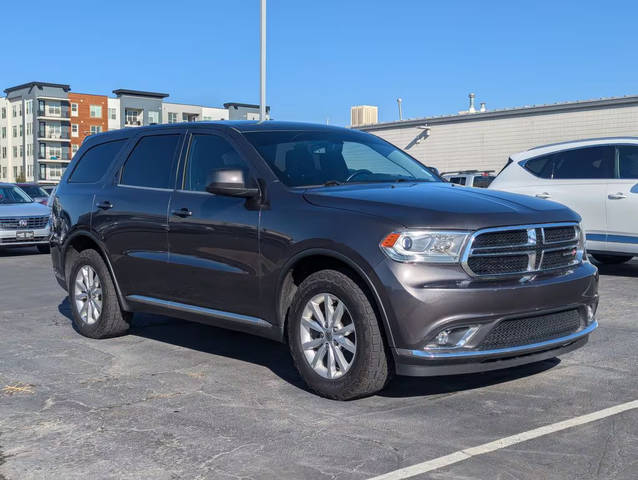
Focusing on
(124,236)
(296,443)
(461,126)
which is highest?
(461,126)

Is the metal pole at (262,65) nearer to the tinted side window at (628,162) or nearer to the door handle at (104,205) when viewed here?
the tinted side window at (628,162)

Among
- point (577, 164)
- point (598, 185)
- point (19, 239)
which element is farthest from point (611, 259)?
point (19, 239)

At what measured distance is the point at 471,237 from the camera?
460 centimetres

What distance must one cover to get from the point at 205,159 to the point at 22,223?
11902 millimetres

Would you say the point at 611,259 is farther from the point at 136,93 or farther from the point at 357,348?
the point at 136,93

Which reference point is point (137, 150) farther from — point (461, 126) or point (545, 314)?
point (461, 126)

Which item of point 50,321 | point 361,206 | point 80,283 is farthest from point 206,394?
point 50,321

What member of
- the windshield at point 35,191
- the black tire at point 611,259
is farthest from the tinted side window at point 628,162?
the windshield at point 35,191

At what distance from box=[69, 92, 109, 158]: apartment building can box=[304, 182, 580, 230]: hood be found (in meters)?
93.2

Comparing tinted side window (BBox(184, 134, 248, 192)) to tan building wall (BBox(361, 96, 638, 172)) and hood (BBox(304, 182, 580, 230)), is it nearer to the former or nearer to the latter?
hood (BBox(304, 182, 580, 230))

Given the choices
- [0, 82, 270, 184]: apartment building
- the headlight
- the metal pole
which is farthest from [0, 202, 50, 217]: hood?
[0, 82, 270, 184]: apartment building

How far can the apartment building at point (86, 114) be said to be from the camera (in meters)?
94.5

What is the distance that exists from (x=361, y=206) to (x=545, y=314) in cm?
128

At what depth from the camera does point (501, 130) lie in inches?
1383
